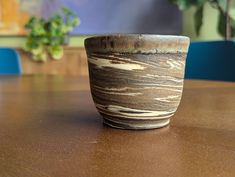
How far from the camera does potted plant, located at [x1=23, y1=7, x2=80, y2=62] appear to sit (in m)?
2.29

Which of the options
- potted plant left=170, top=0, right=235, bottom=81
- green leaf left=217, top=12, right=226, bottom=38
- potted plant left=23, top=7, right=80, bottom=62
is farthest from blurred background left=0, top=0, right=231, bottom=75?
potted plant left=170, top=0, right=235, bottom=81

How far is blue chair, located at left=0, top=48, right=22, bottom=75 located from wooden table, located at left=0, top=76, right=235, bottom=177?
131cm

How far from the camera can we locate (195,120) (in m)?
0.44

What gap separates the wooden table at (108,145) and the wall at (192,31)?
2105mm

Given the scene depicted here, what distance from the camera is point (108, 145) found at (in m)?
0.32

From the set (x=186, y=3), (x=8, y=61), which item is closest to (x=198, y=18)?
(x=186, y=3)

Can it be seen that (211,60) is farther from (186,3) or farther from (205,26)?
(205,26)

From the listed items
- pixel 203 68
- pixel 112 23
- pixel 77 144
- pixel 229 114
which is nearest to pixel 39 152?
pixel 77 144

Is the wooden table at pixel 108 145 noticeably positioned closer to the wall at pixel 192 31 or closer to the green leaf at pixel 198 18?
the green leaf at pixel 198 18

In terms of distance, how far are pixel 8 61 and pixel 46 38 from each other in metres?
0.60

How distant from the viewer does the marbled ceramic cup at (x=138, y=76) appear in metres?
0.35

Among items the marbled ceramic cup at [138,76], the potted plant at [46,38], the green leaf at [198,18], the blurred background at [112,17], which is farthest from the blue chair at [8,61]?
the marbled ceramic cup at [138,76]

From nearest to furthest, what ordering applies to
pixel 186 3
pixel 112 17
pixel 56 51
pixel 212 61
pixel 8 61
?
1. pixel 212 61
2. pixel 8 61
3. pixel 186 3
4. pixel 56 51
5. pixel 112 17

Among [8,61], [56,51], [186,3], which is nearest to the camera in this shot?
[8,61]
